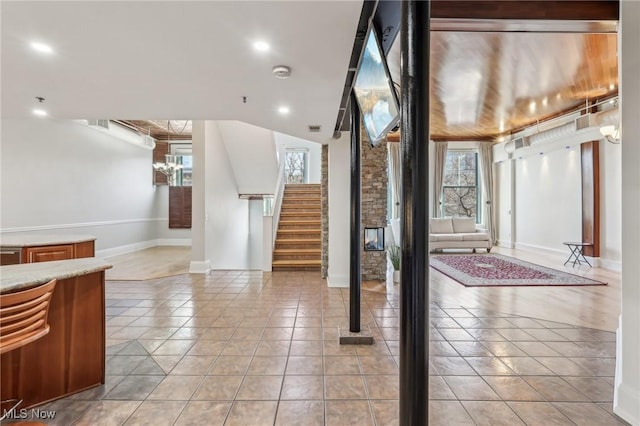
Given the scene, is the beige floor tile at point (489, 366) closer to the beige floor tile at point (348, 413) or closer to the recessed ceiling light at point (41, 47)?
the beige floor tile at point (348, 413)

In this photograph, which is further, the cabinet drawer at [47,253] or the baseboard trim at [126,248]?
the baseboard trim at [126,248]

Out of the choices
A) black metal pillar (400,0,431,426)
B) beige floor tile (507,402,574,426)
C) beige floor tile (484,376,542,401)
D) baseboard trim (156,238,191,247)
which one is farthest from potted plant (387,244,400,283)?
baseboard trim (156,238,191,247)

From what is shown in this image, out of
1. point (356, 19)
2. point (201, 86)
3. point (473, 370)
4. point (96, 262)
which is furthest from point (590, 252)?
point (96, 262)

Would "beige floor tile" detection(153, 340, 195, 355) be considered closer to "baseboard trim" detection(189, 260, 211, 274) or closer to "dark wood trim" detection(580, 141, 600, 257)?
"baseboard trim" detection(189, 260, 211, 274)

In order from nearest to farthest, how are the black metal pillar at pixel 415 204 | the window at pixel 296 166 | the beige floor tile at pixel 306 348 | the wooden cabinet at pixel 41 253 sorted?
the black metal pillar at pixel 415 204, the beige floor tile at pixel 306 348, the wooden cabinet at pixel 41 253, the window at pixel 296 166

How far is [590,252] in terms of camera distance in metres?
6.72

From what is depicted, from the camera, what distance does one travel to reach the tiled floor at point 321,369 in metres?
2.02

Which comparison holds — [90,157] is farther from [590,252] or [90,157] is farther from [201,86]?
[590,252]

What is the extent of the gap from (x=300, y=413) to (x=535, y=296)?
162 inches

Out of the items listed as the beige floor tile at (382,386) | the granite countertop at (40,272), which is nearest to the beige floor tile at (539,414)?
the beige floor tile at (382,386)

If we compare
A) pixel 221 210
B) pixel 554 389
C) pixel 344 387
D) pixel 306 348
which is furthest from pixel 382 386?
pixel 221 210

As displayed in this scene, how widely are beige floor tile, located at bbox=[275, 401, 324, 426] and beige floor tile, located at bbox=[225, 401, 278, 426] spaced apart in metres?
0.05

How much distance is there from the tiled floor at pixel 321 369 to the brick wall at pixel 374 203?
4.82ft

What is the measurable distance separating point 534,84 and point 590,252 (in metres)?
3.81
